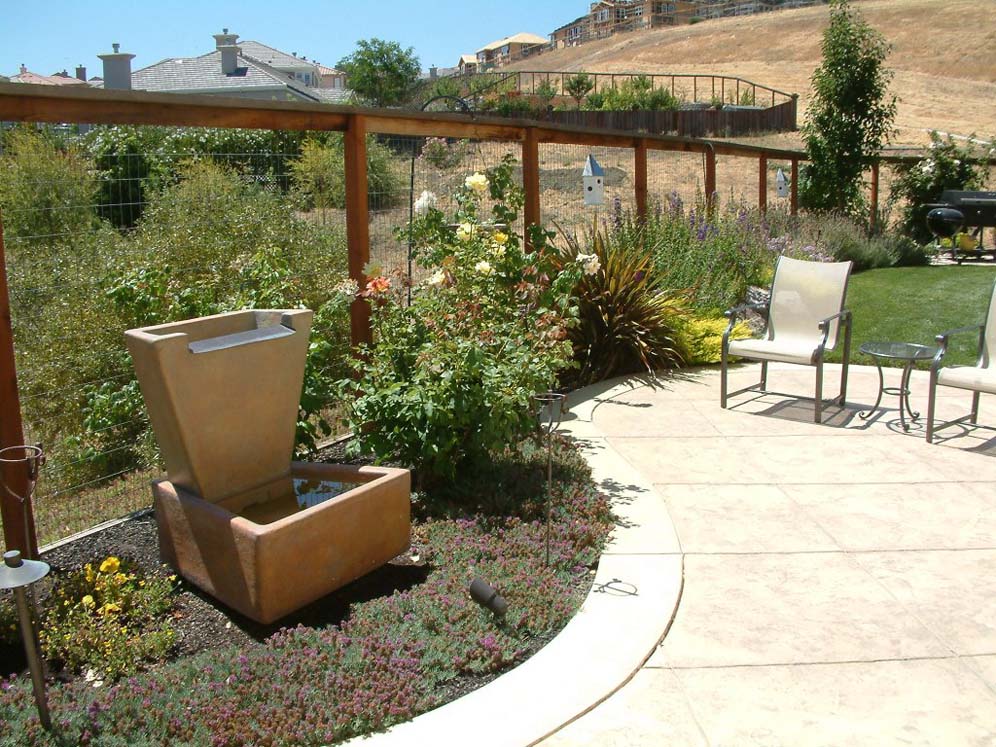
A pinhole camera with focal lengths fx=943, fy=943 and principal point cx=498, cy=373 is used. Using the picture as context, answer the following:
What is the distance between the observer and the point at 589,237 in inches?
379

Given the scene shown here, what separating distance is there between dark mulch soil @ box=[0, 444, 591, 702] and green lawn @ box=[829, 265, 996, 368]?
21.1 feet

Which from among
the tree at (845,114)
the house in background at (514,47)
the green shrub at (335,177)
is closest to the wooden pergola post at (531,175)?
the green shrub at (335,177)

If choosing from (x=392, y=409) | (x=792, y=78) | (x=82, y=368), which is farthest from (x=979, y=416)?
(x=792, y=78)

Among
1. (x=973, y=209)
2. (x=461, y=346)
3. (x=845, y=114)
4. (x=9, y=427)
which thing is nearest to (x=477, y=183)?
(x=461, y=346)

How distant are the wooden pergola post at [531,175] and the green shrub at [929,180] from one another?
15.3m

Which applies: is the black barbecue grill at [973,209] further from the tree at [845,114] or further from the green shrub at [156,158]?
the green shrub at [156,158]

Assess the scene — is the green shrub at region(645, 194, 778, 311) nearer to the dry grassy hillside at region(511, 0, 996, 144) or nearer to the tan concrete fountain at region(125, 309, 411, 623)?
the tan concrete fountain at region(125, 309, 411, 623)

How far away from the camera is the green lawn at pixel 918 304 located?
33.0 feet

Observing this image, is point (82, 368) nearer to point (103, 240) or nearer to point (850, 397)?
point (103, 240)

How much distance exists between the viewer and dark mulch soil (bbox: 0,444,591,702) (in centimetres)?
383

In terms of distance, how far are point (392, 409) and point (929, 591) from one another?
281cm

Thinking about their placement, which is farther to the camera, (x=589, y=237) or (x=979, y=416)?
(x=589, y=237)

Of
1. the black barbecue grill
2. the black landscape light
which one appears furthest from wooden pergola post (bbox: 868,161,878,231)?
the black landscape light

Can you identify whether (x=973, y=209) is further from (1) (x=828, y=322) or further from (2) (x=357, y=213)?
(2) (x=357, y=213)
